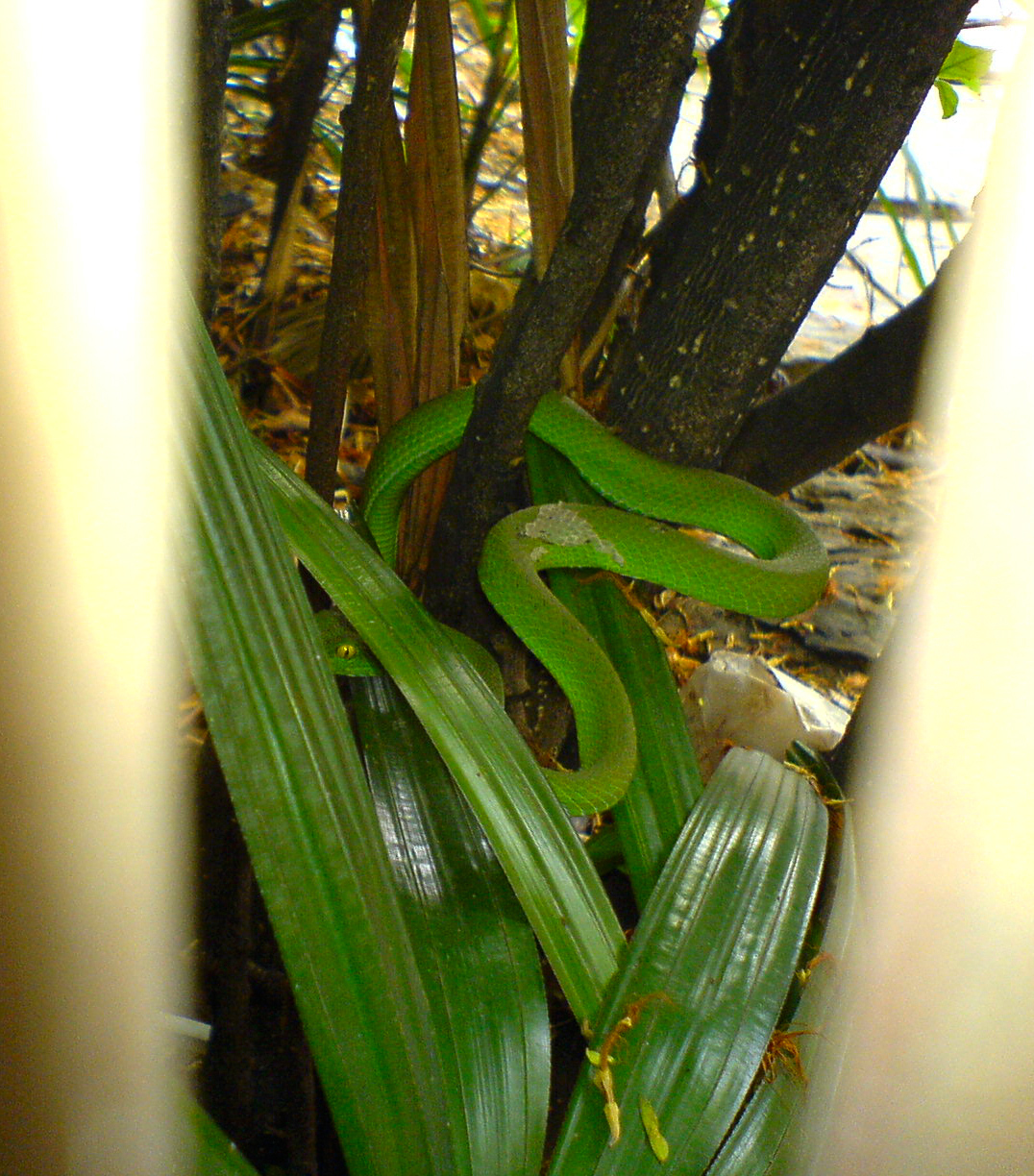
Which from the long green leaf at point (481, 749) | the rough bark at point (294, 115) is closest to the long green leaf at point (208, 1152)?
the long green leaf at point (481, 749)

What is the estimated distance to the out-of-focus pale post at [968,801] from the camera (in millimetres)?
884

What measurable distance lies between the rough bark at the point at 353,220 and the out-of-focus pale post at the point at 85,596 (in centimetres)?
55

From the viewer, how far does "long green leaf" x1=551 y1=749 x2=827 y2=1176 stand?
32.4 inches

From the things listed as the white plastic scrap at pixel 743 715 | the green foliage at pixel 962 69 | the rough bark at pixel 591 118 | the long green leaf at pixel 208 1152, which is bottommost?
the white plastic scrap at pixel 743 715

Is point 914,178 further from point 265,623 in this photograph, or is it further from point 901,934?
point 265,623

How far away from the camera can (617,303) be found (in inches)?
61.9

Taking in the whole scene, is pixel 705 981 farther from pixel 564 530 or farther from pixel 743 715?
pixel 743 715

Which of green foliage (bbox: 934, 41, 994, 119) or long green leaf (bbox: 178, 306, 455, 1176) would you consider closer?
long green leaf (bbox: 178, 306, 455, 1176)

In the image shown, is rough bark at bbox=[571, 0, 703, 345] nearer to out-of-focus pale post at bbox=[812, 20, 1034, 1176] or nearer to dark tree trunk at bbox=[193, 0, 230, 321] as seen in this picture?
out-of-focus pale post at bbox=[812, 20, 1034, 1176]

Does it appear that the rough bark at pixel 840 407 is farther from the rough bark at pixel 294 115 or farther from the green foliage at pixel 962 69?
the rough bark at pixel 294 115

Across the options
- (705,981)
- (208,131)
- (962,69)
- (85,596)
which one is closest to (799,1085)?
(705,981)

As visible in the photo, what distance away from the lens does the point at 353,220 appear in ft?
4.26

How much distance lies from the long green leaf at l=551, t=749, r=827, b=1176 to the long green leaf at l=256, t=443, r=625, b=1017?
0.17 ft

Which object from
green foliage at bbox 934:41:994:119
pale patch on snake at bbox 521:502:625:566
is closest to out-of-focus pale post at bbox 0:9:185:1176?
pale patch on snake at bbox 521:502:625:566
